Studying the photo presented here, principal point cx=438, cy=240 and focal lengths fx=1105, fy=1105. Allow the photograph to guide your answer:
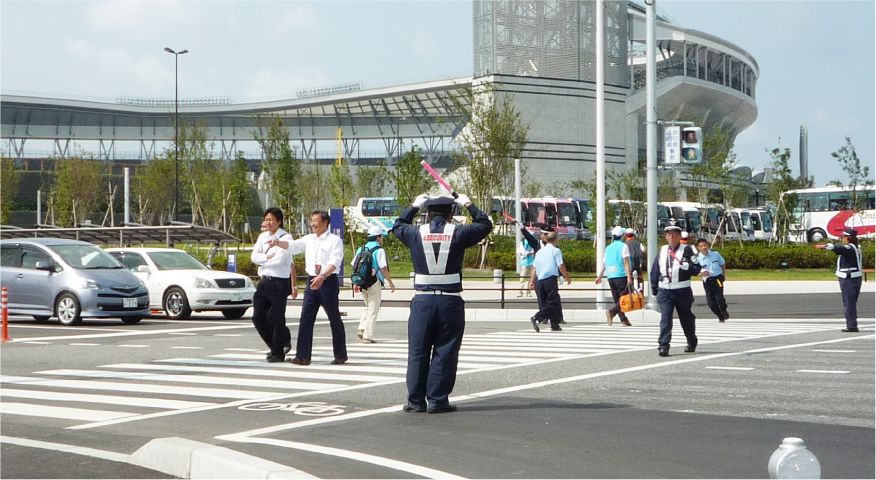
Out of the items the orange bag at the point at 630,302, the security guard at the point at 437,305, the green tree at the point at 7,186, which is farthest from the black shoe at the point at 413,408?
the green tree at the point at 7,186

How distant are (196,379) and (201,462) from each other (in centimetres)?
574

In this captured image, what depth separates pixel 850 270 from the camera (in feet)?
62.0

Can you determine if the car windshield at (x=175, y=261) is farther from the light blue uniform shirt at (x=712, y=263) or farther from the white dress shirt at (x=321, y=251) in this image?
the white dress shirt at (x=321, y=251)

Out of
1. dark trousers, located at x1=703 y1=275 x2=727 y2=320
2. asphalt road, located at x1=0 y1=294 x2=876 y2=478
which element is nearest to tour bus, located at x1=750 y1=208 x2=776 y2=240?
dark trousers, located at x1=703 y1=275 x2=727 y2=320

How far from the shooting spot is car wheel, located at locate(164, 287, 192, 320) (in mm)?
24094

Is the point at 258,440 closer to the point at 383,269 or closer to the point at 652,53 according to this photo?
the point at 383,269

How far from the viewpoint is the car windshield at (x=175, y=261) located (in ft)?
81.9

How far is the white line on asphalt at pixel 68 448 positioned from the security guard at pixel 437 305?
2.78m

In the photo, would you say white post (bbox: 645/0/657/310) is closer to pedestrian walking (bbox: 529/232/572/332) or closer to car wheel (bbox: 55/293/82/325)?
pedestrian walking (bbox: 529/232/572/332)

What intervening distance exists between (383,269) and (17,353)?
548cm

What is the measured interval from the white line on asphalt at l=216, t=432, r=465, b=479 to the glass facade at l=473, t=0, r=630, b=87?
67.6m

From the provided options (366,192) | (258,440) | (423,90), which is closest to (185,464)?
Answer: (258,440)

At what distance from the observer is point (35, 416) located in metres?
9.87

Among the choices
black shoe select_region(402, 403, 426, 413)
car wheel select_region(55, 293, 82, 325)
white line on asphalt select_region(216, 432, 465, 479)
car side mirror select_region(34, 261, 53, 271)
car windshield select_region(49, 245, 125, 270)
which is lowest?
white line on asphalt select_region(216, 432, 465, 479)
